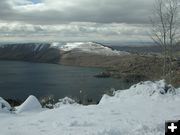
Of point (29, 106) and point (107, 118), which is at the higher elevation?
point (107, 118)

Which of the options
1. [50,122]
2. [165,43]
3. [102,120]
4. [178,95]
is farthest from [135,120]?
[165,43]

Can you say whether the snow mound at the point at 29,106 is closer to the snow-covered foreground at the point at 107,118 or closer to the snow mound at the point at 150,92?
the snow-covered foreground at the point at 107,118

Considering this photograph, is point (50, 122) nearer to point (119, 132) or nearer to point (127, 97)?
point (119, 132)

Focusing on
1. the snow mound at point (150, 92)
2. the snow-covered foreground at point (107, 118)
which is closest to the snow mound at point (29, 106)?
the snow-covered foreground at point (107, 118)

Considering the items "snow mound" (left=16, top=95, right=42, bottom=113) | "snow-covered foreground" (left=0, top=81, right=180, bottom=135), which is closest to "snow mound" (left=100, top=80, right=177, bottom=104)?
"snow-covered foreground" (left=0, top=81, right=180, bottom=135)

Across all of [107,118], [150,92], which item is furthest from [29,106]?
[150,92]

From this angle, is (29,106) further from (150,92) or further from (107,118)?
(150,92)

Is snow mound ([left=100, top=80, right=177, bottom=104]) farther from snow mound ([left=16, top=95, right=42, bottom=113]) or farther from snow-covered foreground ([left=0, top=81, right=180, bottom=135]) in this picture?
snow mound ([left=16, top=95, right=42, bottom=113])

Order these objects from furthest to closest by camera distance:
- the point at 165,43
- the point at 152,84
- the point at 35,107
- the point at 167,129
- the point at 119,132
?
the point at 165,43 < the point at 152,84 < the point at 35,107 < the point at 119,132 < the point at 167,129
